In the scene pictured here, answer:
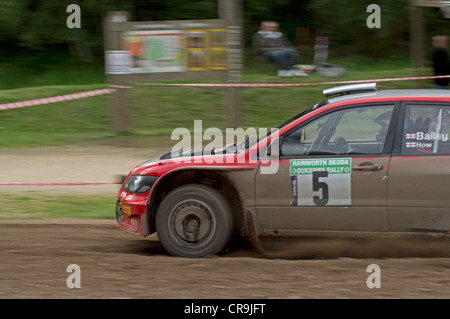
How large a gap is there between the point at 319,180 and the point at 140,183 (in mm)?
1738

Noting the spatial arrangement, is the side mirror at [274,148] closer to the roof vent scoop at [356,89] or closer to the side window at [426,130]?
the roof vent scoop at [356,89]

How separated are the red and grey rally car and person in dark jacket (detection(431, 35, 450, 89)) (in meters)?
8.29

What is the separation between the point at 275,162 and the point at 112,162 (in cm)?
625

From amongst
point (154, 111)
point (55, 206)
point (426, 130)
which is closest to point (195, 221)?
point (426, 130)

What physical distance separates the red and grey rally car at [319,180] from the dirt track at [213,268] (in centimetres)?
27

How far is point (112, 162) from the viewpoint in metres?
12.2

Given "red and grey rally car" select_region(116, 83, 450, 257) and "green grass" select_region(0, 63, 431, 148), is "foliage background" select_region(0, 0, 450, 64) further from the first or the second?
"red and grey rally car" select_region(116, 83, 450, 257)

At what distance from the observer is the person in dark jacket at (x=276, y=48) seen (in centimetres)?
1714

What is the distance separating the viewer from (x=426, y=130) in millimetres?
6258

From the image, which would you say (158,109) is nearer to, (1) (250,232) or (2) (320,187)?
(1) (250,232)

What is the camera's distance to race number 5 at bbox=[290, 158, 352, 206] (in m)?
6.25

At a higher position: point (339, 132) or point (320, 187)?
point (339, 132)

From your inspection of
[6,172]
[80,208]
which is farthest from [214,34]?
[80,208]
